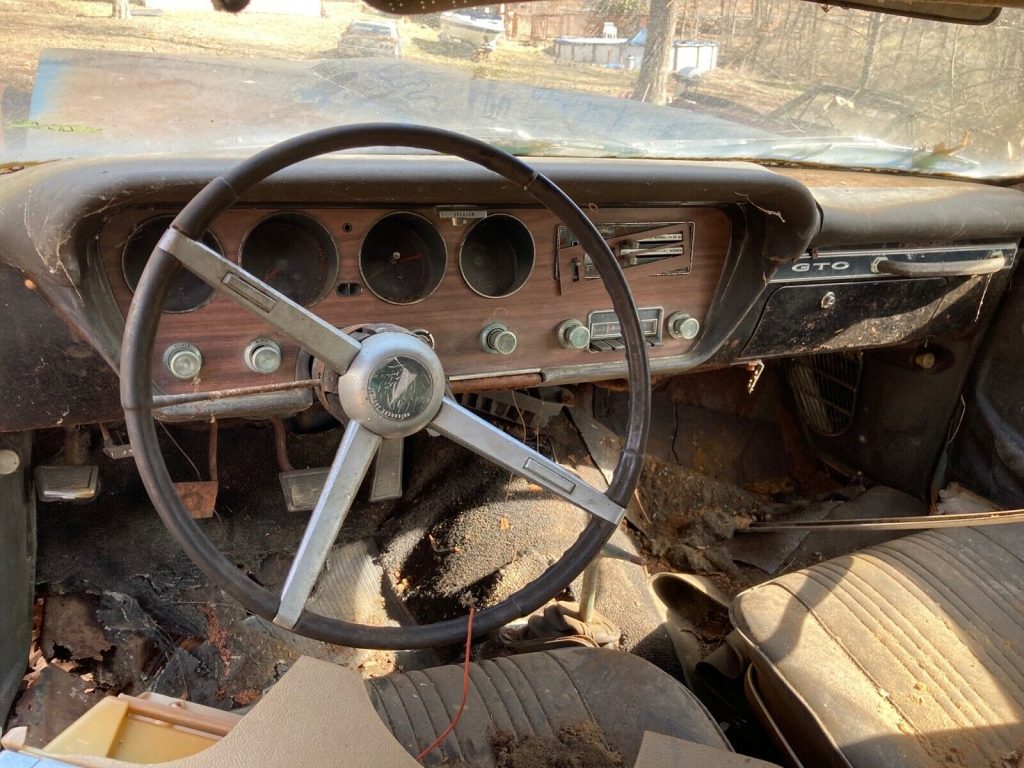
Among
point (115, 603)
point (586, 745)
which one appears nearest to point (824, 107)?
point (586, 745)

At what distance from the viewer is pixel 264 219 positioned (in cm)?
148

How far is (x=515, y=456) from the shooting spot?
52.0 inches

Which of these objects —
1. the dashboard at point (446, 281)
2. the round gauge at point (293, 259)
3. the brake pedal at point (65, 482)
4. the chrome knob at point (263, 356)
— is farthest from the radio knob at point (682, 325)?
the brake pedal at point (65, 482)

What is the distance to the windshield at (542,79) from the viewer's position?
1.47 metres

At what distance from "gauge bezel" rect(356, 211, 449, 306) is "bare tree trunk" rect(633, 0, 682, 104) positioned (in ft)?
1.93

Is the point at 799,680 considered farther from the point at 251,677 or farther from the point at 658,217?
the point at 251,677

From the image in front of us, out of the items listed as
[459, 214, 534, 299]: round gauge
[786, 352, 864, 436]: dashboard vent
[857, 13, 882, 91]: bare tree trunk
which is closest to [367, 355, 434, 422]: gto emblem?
[459, 214, 534, 299]: round gauge

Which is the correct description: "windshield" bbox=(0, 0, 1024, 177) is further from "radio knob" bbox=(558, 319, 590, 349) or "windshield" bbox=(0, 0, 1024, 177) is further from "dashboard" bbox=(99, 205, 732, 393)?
"radio knob" bbox=(558, 319, 590, 349)

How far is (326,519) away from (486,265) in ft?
2.47

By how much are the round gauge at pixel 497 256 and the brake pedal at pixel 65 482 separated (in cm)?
96

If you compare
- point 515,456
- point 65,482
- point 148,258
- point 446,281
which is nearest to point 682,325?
point 446,281

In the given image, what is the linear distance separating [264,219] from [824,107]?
1433 millimetres

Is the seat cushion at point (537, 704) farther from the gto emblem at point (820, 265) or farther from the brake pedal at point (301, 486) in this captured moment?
the gto emblem at point (820, 265)

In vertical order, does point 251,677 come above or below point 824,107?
below
